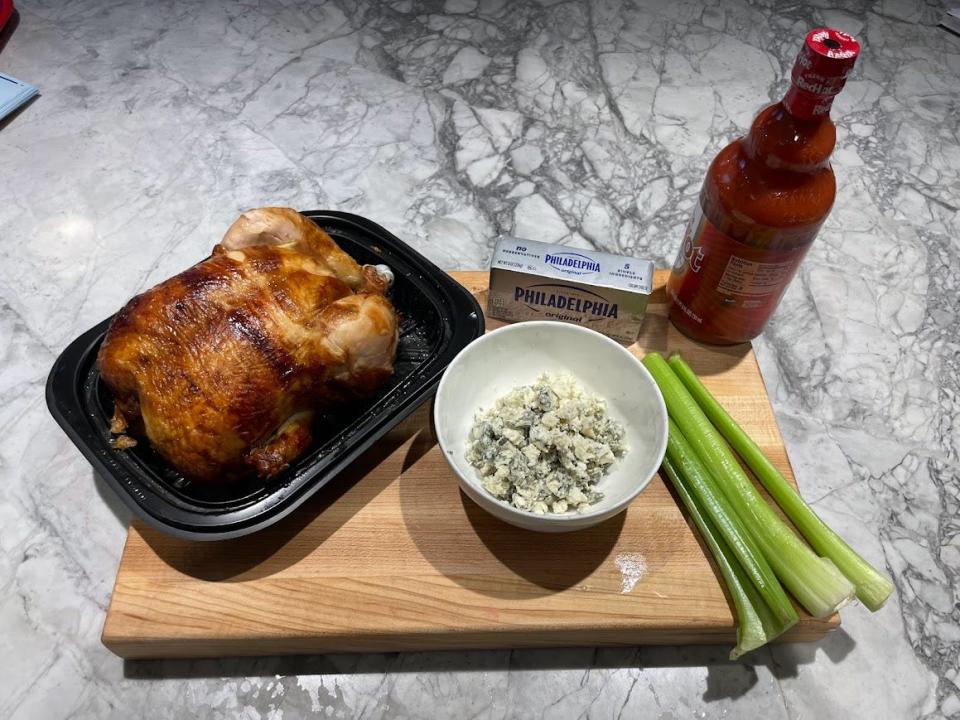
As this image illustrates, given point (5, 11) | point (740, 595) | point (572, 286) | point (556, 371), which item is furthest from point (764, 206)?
point (5, 11)

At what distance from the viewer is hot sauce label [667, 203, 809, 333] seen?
4.72 feet

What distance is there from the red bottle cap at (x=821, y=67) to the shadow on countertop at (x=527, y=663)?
3.48ft

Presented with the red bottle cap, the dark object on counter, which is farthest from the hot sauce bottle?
the dark object on counter

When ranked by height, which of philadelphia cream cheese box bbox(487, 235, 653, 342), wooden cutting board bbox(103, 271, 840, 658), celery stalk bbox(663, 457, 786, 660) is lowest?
wooden cutting board bbox(103, 271, 840, 658)

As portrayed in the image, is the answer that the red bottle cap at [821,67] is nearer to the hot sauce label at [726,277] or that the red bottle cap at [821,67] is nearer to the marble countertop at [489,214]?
the hot sauce label at [726,277]

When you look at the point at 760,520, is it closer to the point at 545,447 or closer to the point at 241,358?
the point at 545,447

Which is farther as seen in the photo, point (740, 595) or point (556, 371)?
point (556, 371)

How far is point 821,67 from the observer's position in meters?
1.14

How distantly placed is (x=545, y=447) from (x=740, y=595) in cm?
45

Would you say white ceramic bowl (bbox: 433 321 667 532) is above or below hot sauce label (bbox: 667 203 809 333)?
below

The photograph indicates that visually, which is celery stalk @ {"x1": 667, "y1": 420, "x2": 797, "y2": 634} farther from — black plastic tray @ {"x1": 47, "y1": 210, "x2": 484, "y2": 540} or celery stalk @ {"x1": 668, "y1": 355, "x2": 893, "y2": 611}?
black plastic tray @ {"x1": 47, "y1": 210, "x2": 484, "y2": 540}

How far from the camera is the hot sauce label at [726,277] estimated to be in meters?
1.44

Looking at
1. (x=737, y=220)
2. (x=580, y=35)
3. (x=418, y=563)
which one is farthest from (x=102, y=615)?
(x=580, y=35)

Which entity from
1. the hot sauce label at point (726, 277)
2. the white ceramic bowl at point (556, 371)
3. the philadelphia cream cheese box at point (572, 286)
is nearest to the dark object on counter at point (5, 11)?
the philadelphia cream cheese box at point (572, 286)
